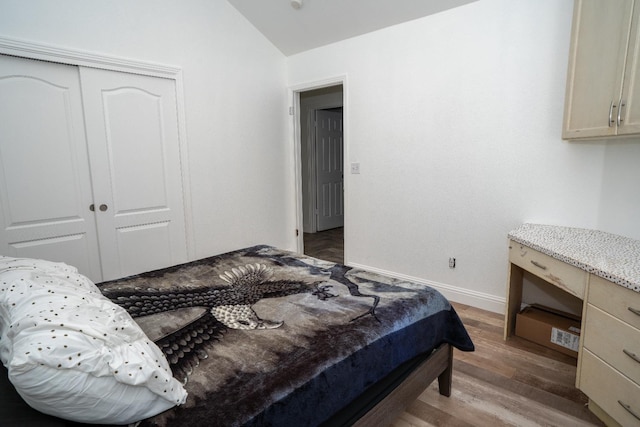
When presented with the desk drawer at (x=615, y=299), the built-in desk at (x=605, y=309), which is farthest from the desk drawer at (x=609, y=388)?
the desk drawer at (x=615, y=299)

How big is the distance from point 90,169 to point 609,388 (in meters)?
3.51

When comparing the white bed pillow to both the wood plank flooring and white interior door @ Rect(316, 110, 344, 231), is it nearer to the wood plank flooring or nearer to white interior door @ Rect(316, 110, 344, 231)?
the wood plank flooring

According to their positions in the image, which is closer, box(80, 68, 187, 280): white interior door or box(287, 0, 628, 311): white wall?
box(287, 0, 628, 311): white wall

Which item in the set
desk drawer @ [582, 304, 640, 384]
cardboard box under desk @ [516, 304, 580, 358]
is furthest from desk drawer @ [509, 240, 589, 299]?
cardboard box under desk @ [516, 304, 580, 358]

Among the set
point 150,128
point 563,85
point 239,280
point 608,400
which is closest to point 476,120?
point 563,85

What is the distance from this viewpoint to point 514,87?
103 inches

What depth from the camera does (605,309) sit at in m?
1.55

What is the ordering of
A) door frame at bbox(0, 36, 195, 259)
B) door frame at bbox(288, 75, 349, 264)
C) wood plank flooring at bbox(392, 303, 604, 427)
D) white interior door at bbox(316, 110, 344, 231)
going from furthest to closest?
white interior door at bbox(316, 110, 344, 231)
door frame at bbox(288, 75, 349, 264)
door frame at bbox(0, 36, 195, 259)
wood plank flooring at bbox(392, 303, 604, 427)

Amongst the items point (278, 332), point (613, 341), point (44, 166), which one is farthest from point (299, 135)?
point (613, 341)

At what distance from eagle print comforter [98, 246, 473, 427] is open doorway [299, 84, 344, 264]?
355 cm

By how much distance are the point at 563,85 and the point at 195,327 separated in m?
2.75

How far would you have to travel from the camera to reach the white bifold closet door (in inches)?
96.5

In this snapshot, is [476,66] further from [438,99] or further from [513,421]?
[513,421]

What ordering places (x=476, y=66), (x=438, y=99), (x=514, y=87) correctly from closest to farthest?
1. (x=514, y=87)
2. (x=476, y=66)
3. (x=438, y=99)
